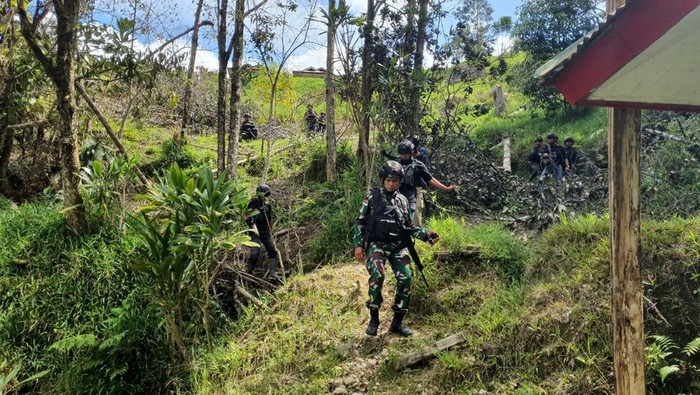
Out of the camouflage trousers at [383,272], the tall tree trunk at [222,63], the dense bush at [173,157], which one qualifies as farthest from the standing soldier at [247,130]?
the camouflage trousers at [383,272]

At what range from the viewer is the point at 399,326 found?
518 centimetres

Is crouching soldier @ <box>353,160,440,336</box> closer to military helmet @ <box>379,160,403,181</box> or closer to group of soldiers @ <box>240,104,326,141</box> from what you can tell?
military helmet @ <box>379,160,403,181</box>

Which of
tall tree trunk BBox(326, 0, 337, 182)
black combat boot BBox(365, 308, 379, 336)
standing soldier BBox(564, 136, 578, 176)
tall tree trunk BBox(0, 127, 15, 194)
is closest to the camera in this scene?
black combat boot BBox(365, 308, 379, 336)

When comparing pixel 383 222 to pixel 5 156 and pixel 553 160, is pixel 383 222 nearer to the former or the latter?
pixel 553 160

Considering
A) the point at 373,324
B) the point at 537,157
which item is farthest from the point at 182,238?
the point at 537,157

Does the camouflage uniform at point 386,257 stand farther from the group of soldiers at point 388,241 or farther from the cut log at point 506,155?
the cut log at point 506,155

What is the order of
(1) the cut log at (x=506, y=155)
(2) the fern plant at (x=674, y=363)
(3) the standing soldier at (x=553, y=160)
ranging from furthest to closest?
(1) the cut log at (x=506, y=155), (3) the standing soldier at (x=553, y=160), (2) the fern plant at (x=674, y=363)

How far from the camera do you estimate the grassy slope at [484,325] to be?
165 inches

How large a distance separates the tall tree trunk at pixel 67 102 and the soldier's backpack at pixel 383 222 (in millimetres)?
4287

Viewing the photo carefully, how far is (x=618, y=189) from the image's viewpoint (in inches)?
117

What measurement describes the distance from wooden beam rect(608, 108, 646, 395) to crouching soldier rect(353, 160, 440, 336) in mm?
2069

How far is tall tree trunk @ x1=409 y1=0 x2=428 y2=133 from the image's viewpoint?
9891mm

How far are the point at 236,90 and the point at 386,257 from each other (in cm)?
567

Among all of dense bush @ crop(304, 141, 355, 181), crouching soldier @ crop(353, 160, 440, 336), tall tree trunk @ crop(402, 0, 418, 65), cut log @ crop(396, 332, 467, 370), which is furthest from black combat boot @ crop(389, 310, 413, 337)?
dense bush @ crop(304, 141, 355, 181)
